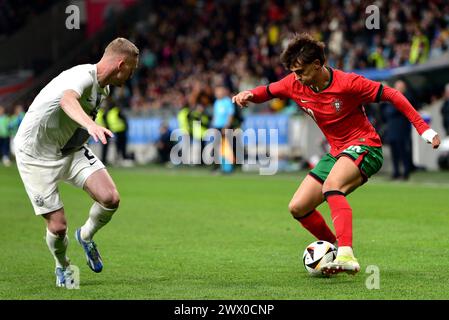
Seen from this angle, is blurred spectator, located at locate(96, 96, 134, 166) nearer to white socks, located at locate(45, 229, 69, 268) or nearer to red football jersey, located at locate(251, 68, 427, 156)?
red football jersey, located at locate(251, 68, 427, 156)

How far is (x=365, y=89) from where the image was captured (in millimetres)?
8734

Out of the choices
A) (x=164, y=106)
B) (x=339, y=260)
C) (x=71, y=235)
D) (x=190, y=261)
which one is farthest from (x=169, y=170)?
(x=339, y=260)

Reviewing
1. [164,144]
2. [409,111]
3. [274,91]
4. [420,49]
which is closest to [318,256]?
[409,111]

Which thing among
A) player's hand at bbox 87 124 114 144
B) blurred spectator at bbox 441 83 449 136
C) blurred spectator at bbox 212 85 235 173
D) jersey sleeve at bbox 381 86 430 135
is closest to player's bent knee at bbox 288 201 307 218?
jersey sleeve at bbox 381 86 430 135

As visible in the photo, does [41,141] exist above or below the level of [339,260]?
above

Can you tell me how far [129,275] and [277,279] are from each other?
1.38m

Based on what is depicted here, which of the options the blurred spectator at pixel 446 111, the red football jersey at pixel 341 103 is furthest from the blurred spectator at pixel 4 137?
the red football jersey at pixel 341 103

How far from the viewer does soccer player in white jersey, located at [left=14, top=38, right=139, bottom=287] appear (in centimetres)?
820

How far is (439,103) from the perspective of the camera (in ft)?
84.3

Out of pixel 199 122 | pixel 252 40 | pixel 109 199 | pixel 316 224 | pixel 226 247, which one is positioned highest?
pixel 252 40

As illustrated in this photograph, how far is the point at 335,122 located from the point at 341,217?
0.92 metres

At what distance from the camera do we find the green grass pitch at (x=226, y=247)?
26.3 feet

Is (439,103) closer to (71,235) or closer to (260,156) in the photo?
(260,156)

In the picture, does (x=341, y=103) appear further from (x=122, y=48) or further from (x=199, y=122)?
(x=199, y=122)
